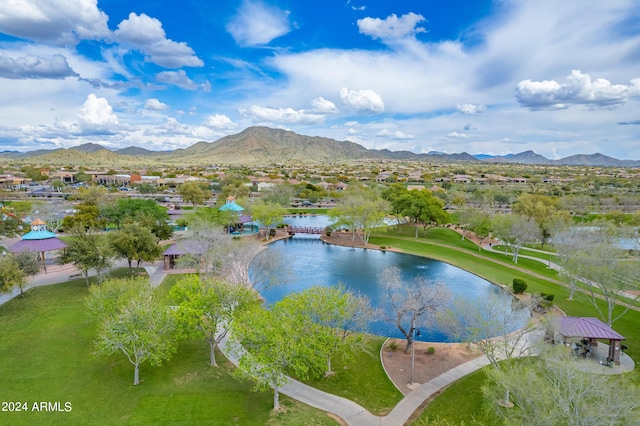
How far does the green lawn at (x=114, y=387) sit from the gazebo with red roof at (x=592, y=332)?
18.6 metres

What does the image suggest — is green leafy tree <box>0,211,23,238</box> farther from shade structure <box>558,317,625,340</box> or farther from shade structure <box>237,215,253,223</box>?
shade structure <box>558,317,625,340</box>

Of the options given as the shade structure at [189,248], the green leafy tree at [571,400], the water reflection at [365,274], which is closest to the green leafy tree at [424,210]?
the water reflection at [365,274]

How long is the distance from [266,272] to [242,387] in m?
17.4

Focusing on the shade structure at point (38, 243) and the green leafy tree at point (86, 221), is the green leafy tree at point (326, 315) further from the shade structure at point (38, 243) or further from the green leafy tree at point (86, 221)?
the green leafy tree at point (86, 221)

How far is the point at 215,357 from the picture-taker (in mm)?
26234

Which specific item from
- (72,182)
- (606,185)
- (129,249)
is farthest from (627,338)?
(72,182)

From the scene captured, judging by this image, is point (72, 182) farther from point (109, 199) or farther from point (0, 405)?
point (0, 405)

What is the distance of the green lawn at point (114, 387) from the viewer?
777 inches

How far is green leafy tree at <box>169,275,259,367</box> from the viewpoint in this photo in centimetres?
2380

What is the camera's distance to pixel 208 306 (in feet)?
79.6

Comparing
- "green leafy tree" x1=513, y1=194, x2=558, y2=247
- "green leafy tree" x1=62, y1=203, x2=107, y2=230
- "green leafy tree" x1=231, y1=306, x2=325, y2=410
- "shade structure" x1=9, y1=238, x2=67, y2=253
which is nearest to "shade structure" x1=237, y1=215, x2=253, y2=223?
"green leafy tree" x1=62, y1=203, x2=107, y2=230

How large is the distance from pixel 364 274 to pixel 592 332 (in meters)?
25.8

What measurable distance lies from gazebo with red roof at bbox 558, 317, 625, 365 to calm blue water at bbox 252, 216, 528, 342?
4917 millimetres

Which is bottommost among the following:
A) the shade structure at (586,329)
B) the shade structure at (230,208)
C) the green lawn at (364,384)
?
the green lawn at (364,384)
